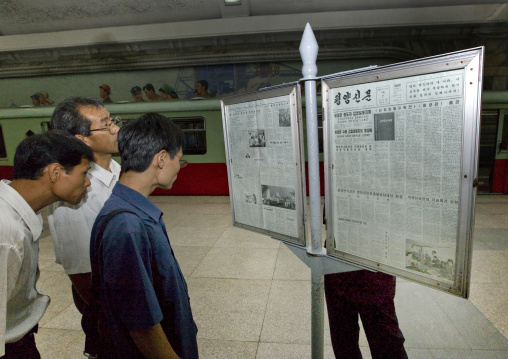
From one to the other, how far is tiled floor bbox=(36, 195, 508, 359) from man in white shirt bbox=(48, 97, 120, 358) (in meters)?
1.06

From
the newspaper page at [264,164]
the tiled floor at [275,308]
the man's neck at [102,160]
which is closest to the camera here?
the newspaper page at [264,164]

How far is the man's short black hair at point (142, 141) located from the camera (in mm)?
1254

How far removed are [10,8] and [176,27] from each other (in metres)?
5.29

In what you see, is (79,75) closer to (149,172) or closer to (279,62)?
(279,62)

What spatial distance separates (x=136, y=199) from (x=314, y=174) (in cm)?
86

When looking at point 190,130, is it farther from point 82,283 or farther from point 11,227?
point 11,227

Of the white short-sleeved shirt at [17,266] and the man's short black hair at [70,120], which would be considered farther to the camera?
the man's short black hair at [70,120]

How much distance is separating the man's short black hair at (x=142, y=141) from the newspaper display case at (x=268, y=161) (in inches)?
21.7

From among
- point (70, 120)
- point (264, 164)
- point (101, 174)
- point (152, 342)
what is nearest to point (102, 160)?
A: point (101, 174)

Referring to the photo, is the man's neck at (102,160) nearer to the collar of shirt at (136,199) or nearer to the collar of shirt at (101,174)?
the collar of shirt at (101,174)

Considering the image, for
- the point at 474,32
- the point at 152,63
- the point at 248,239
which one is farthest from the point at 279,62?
the point at 248,239

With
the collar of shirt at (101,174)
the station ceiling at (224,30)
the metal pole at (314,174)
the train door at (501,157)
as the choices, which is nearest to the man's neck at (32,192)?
the collar of shirt at (101,174)

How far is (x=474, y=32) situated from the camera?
Answer: 345 inches

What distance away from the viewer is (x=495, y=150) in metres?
6.52
